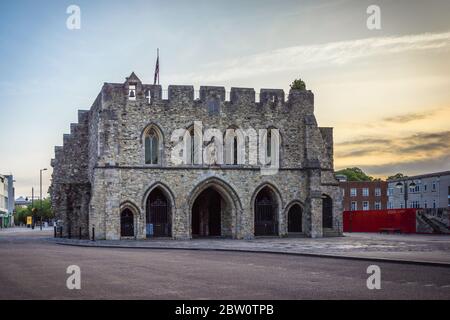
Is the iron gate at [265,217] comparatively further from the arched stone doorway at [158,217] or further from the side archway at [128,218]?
the side archway at [128,218]

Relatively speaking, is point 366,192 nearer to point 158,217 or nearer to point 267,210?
point 267,210

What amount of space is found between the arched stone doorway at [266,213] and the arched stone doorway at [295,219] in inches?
44.4

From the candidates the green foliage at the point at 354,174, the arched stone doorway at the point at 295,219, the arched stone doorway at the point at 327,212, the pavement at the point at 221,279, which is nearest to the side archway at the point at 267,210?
the arched stone doorway at the point at 295,219

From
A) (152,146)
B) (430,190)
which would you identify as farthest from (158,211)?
(430,190)

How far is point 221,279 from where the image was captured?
1592 centimetres

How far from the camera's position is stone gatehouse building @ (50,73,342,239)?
136 feet

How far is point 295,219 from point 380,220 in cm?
1682

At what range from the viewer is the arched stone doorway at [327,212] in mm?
46312

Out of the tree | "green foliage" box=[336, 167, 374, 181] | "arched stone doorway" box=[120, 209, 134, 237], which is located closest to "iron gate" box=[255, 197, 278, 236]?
"arched stone doorway" box=[120, 209, 134, 237]

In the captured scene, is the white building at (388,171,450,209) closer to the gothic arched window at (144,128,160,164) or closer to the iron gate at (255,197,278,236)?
the iron gate at (255,197,278,236)
